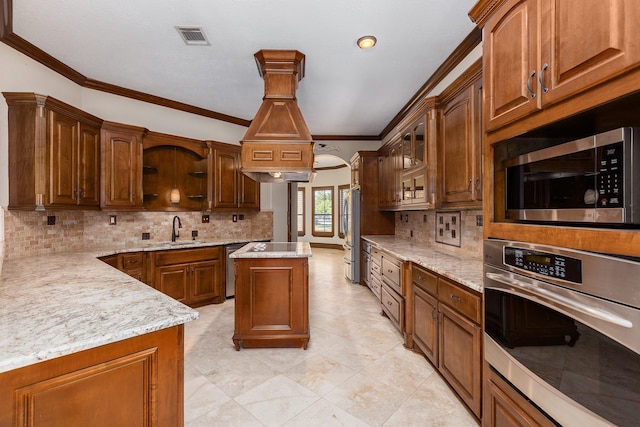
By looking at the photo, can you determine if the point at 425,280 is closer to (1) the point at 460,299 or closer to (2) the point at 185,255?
(1) the point at 460,299

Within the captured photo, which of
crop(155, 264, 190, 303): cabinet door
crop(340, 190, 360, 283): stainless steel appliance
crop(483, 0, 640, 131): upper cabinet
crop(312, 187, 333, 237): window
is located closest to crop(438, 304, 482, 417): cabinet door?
crop(483, 0, 640, 131): upper cabinet

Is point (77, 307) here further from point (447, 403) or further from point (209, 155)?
point (209, 155)

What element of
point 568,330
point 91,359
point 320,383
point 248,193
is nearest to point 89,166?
point 248,193

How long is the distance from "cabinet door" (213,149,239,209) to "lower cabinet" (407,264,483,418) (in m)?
2.97

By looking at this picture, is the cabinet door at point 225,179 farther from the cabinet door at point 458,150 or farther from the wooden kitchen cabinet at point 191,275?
the cabinet door at point 458,150

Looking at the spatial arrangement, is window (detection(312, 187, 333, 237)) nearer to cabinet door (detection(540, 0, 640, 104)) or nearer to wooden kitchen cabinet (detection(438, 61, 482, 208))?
wooden kitchen cabinet (detection(438, 61, 482, 208))

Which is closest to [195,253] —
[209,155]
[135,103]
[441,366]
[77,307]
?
[209,155]

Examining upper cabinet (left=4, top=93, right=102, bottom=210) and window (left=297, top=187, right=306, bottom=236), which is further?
window (left=297, top=187, right=306, bottom=236)

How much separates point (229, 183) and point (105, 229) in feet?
5.47

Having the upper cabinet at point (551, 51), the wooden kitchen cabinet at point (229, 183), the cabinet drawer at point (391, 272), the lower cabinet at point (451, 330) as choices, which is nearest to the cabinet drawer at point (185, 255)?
the wooden kitchen cabinet at point (229, 183)

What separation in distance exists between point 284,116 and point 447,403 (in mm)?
2760

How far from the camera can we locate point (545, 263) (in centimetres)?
107

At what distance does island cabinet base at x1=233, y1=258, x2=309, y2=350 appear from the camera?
106 inches

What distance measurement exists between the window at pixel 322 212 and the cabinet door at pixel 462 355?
25.5ft
